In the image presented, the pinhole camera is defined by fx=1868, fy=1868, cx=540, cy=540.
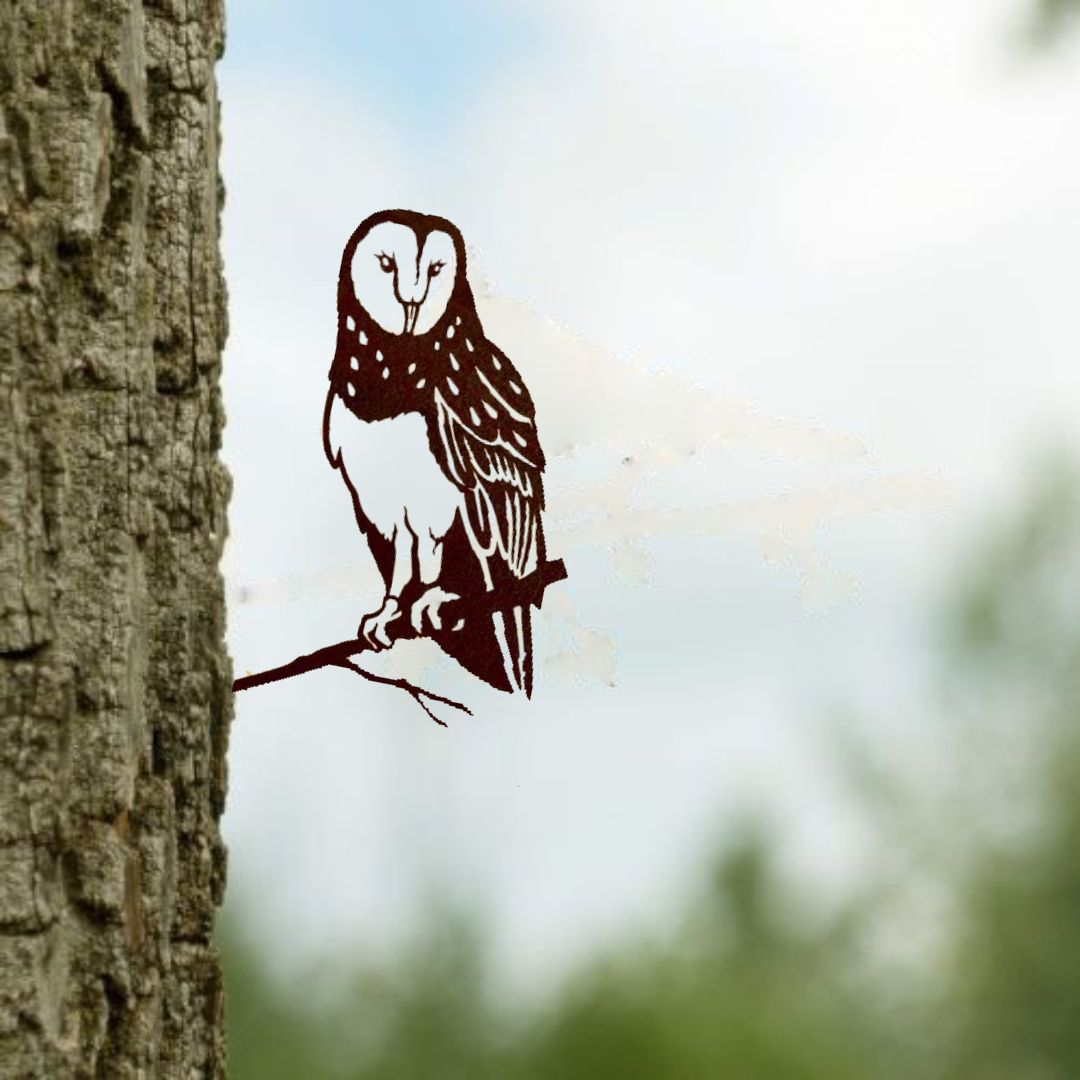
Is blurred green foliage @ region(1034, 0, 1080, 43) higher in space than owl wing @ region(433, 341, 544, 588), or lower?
higher

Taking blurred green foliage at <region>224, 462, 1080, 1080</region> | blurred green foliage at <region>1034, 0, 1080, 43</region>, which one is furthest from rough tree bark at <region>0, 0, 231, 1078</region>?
blurred green foliage at <region>224, 462, 1080, 1080</region>

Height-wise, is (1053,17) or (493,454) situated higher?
(1053,17)

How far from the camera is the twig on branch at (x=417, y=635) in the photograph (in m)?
1.50

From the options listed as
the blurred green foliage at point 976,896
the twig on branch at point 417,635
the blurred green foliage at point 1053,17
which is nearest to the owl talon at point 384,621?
the twig on branch at point 417,635

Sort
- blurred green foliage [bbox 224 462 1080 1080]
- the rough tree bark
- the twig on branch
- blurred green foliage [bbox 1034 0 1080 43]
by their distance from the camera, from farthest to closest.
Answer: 1. blurred green foliage [bbox 224 462 1080 1080]
2. blurred green foliage [bbox 1034 0 1080 43]
3. the twig on branch
4. the rough tree bark

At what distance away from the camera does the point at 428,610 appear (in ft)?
4.96

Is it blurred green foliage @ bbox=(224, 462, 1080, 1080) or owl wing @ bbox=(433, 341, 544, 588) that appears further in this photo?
blurred green foliage @ bbox=(224, 462, 1080, 1080)

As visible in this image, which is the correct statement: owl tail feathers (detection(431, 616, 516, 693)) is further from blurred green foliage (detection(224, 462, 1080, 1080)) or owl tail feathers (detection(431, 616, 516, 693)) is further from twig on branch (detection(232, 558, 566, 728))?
blurred green foliage (detection(224, 462, 1080, 1080))

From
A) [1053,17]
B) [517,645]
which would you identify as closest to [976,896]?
[1053,17]

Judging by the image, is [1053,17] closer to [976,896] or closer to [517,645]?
[517,645]

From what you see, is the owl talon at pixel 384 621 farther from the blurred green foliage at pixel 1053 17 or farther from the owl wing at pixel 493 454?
the blurred green foliage at pixel 1053 17

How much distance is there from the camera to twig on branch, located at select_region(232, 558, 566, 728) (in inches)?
59.2

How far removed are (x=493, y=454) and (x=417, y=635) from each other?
16 centimetres

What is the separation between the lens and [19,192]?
125 cm
